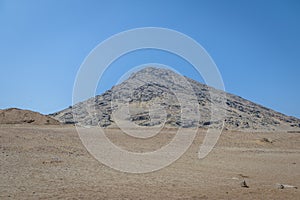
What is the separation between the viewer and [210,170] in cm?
1984

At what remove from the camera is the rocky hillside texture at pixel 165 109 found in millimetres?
71188

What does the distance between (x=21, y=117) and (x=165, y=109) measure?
38311 millimetres

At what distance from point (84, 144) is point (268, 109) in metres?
102

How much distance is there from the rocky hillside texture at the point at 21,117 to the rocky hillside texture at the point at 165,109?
12174mm

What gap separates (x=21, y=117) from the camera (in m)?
48.4

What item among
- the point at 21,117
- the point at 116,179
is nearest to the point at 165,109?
the point at 21,117

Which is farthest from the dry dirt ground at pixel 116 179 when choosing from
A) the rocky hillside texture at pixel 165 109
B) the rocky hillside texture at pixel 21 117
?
the rocky hillside texture at pixel 165 109

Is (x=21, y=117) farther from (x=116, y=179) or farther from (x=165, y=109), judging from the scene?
(x=165, y=109)

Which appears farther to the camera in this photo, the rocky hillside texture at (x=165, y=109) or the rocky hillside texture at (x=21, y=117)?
the rocky hillside texture at (x=165, y=109)

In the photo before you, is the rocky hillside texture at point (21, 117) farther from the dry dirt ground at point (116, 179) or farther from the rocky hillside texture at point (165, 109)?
the dry dirt ground at point (116, 179)

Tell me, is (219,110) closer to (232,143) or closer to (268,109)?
(268,109)

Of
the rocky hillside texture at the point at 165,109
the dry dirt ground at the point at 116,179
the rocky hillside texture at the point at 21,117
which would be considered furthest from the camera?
the rocky hillside texture at the point at 165,109

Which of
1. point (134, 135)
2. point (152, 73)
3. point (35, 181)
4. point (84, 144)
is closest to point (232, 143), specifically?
point (134, 135)

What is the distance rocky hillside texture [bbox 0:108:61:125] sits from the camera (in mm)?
47222
